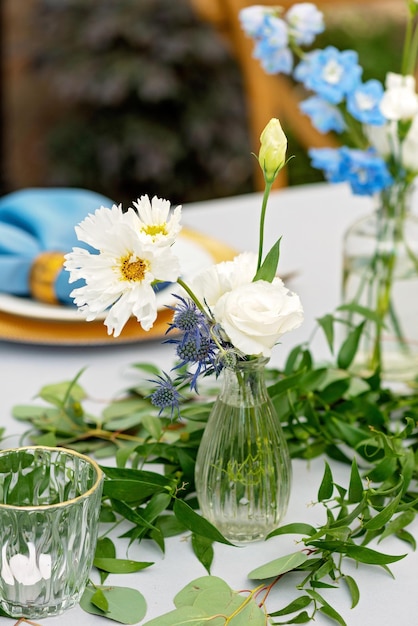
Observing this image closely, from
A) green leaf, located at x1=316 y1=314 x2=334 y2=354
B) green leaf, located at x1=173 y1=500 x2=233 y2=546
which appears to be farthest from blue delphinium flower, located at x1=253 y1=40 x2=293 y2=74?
green leaf, located at x1=173 y1=500 x2=233 y2=546

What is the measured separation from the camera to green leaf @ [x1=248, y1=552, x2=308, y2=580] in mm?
628

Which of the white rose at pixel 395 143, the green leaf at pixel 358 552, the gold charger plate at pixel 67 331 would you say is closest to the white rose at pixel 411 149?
the white rose at pixel 395 143

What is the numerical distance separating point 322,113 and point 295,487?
38cm

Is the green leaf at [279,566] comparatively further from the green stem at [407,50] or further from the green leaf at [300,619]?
the green stem at [407,50]

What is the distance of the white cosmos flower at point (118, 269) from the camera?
23.0 inches

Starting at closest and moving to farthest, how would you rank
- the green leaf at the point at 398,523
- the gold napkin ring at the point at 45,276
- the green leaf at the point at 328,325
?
1. the green leaf at the point at 398,523
2. the green leaf at the point at 328,325
3. the gold napkin ring at the point at 45,276

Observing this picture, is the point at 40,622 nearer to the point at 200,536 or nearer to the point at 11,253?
the point at 200,536

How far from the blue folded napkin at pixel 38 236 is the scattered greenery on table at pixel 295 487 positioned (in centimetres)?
19

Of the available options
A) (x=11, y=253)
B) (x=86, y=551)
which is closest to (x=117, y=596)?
(x=86, y=551)

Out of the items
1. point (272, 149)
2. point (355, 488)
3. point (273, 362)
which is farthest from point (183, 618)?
point (273, 362)

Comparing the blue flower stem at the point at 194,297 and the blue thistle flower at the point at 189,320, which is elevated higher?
the blue flower stem at the point at 194,297

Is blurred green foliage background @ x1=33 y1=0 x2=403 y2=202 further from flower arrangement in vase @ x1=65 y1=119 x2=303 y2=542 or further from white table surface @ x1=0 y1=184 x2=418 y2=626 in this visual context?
flower arrangement in vase @ x1=65 y1=119 x2=303 y2=542

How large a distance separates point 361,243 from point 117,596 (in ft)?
1.65

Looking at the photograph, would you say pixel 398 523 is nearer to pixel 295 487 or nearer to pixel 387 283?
pixel 295 487
